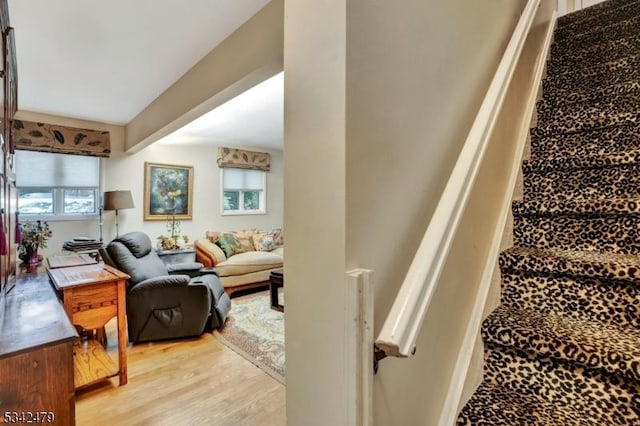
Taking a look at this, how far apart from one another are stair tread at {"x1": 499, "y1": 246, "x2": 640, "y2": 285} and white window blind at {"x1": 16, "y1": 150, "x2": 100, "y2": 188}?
4.75m

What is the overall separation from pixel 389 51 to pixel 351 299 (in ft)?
1.97

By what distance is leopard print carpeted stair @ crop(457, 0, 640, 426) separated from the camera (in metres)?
0.87

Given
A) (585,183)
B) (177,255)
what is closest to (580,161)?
(585,183)

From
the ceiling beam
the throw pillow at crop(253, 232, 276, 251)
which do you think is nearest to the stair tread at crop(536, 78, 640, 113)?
the ceiling beam

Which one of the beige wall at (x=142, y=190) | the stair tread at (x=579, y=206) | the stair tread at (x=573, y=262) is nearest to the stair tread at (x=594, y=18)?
the stair tread at (x=579, y=206)

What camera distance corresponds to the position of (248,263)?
4.41 meters

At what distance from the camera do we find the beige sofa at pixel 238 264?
4.24 metres

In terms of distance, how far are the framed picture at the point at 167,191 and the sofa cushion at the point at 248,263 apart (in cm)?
119

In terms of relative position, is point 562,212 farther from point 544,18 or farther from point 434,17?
point 544,18

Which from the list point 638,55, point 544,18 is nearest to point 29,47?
point 544,18

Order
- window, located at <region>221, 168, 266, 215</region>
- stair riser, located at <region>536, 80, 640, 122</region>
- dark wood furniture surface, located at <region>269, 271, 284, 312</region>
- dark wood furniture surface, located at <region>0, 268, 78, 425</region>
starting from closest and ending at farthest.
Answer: dark wood furniture surface, located at <region>0, 268, 78, 425</region> → stair riser, located at <region>536, 80, 640, 122</region> → dark wood furniture surface, located at <region>269, 271, 284, 312</region> → window, located at <region>221, 168, 266, 215</region>

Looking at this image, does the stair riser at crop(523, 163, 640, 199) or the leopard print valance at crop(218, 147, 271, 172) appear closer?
the stair riser at crop(523, 163, 640, 199)

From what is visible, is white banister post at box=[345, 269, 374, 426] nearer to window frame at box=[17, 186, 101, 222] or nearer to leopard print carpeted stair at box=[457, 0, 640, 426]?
leopard print carpeted stair at box=[457, 0, 640, 426]

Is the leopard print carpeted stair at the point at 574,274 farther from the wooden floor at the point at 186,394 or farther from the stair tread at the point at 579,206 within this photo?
the wooden floor at the point at 186,394
